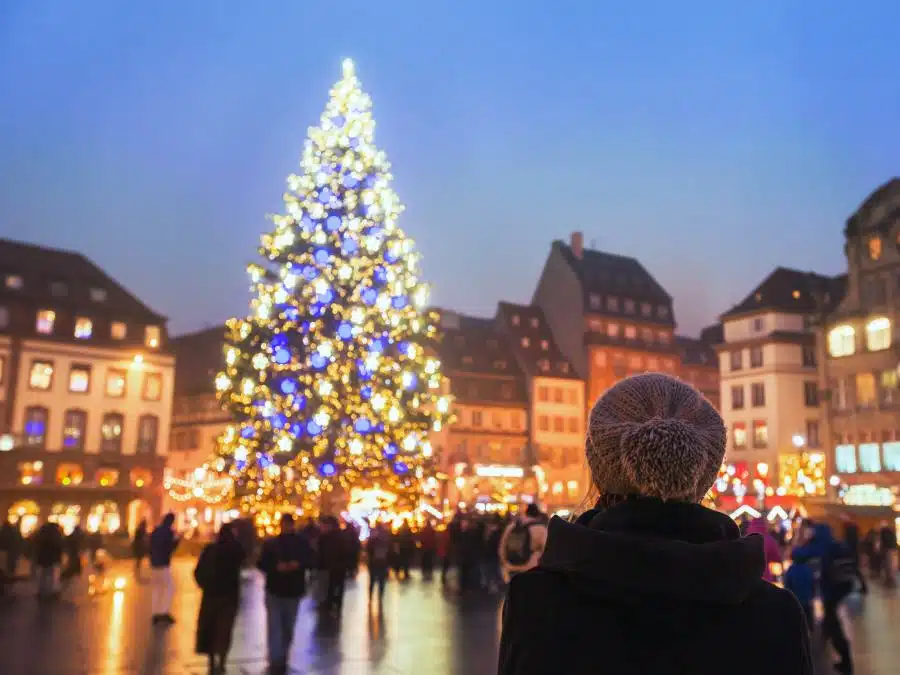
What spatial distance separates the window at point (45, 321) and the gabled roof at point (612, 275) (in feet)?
141

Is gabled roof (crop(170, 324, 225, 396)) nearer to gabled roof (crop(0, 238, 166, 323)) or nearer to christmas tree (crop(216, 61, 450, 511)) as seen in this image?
gabled roof (crop(0, 238, 166, 323))

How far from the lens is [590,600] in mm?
2137

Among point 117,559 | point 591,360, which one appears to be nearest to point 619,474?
point 117,559

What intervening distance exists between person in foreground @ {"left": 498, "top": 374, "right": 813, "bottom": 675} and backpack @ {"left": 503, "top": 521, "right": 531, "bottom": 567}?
12397 mm

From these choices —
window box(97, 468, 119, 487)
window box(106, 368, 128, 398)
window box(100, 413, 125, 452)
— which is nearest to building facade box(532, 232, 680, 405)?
window box(106, 368, 128, 398)

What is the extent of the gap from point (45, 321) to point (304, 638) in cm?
5252

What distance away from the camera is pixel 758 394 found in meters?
71.4

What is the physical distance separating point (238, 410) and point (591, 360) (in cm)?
5849

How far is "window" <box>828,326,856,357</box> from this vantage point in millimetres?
56281

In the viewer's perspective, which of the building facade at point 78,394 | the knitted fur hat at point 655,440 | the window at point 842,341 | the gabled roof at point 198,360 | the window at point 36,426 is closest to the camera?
the knitted fur hat at point 655,440

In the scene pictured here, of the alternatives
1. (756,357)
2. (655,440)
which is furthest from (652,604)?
(756,357)

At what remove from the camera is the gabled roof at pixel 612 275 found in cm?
8669

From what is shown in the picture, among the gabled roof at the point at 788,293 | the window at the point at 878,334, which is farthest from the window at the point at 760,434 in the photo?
the window at the point at 878,334

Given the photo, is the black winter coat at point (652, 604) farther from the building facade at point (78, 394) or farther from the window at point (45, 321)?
the window at point (45, 321)
